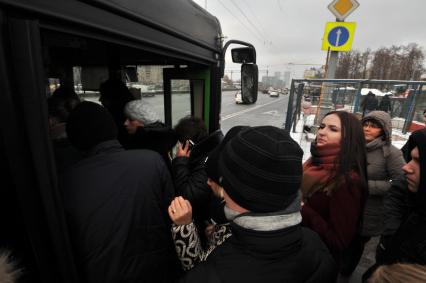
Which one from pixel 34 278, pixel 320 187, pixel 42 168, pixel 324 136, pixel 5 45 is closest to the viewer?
pixel 5 45

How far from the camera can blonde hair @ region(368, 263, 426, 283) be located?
2.52 ft

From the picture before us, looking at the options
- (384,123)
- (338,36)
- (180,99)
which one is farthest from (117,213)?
(338,36)

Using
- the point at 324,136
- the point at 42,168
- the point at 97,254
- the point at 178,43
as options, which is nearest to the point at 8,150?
the point at 42,168

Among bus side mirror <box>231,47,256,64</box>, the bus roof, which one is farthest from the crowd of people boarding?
bus side mirror <box>231,47,256,64</box>

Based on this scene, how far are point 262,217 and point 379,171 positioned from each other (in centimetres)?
224

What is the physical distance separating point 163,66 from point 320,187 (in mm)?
2274

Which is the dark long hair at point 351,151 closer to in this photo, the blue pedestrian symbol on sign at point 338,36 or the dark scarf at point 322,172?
the dark scarf at point 322,172

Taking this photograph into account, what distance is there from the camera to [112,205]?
117cm

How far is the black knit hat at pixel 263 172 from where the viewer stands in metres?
0.85

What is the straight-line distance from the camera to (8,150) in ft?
2.48

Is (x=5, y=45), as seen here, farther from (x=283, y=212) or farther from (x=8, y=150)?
(x=283, y=212)

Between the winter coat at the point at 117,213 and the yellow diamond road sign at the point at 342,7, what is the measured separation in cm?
564

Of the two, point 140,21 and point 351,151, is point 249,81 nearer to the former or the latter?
point 351,151

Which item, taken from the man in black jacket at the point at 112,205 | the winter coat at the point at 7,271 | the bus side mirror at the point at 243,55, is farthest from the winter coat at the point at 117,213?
the bus side mirror at the point at 243,55
